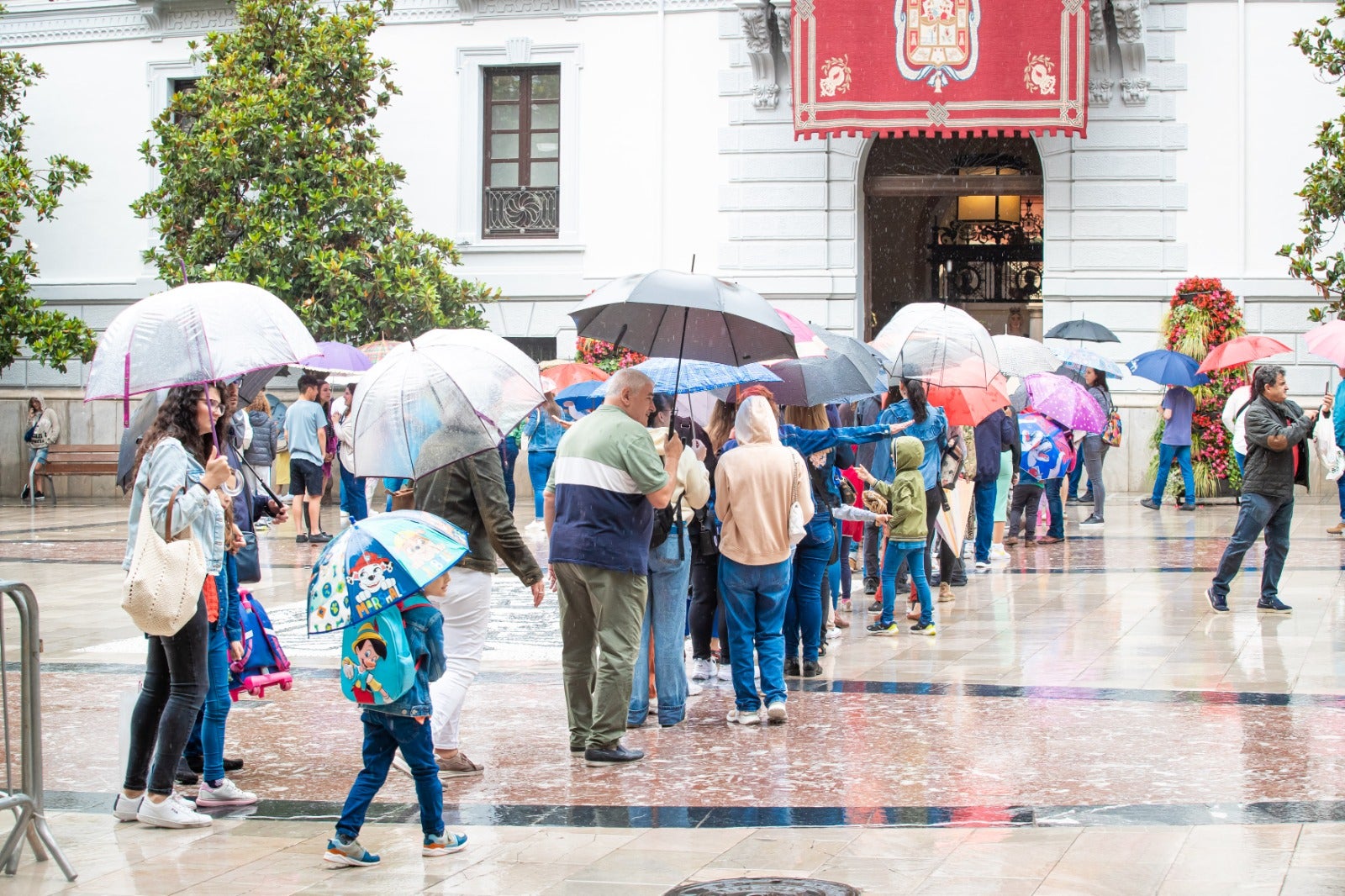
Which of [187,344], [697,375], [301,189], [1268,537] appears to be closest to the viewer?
[187,344]

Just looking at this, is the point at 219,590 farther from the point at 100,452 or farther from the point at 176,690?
the point at 100,452

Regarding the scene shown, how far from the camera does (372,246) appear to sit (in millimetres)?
22375

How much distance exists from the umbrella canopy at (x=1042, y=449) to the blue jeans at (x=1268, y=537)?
429 centimetres

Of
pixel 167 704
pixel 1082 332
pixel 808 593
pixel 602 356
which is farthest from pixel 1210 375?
pixel 167 704

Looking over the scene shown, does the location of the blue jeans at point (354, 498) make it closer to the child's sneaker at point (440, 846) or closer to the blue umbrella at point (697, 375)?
the blue umbrella at point (697, 375)

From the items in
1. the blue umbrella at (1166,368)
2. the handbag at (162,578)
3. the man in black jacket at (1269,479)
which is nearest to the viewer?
the handbag at (162,578)

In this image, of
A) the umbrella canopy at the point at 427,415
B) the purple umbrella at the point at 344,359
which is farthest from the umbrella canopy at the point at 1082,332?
the umbrella canopy at the point at 427,415

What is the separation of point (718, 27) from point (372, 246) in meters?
5.74

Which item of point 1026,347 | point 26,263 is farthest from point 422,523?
point 26,263

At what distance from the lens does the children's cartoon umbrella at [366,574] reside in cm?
583

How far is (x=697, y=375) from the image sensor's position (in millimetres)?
8570

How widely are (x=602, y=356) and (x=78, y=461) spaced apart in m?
8.30

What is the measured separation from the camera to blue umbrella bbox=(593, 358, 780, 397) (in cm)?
846

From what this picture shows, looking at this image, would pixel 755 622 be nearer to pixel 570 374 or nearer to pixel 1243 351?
pixel 570 374
